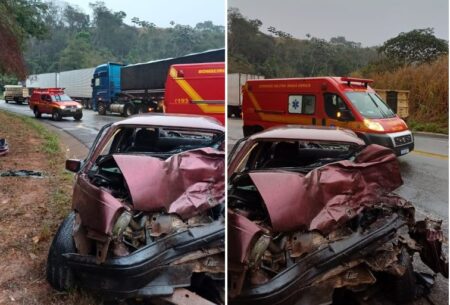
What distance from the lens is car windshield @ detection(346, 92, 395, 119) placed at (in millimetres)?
1337

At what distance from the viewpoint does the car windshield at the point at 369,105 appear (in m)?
1.34

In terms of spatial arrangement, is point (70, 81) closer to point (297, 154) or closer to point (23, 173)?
point (23, 173)

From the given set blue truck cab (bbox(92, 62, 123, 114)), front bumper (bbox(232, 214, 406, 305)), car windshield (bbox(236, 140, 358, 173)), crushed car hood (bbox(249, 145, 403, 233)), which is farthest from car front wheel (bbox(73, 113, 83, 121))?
front bumper (bbox(232, 214, 406, 305))

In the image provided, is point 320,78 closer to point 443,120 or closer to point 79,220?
point 443,120

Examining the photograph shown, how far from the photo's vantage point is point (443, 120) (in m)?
1.47

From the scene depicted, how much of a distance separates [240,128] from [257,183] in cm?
21

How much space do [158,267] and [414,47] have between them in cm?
118

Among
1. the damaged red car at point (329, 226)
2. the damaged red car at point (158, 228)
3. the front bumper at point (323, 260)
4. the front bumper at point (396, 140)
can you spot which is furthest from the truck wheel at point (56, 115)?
the front bumper at point (396, 140)

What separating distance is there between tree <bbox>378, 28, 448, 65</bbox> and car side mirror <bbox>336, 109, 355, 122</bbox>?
0.27 meters

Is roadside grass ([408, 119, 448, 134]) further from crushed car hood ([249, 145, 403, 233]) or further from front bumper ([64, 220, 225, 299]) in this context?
front bumper ([64, 220, 225, 299])

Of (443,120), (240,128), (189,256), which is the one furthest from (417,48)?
(189,256)

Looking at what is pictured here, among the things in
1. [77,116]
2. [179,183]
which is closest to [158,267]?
[179,183]

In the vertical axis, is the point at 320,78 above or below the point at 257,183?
above

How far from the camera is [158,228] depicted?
1.46 meters
